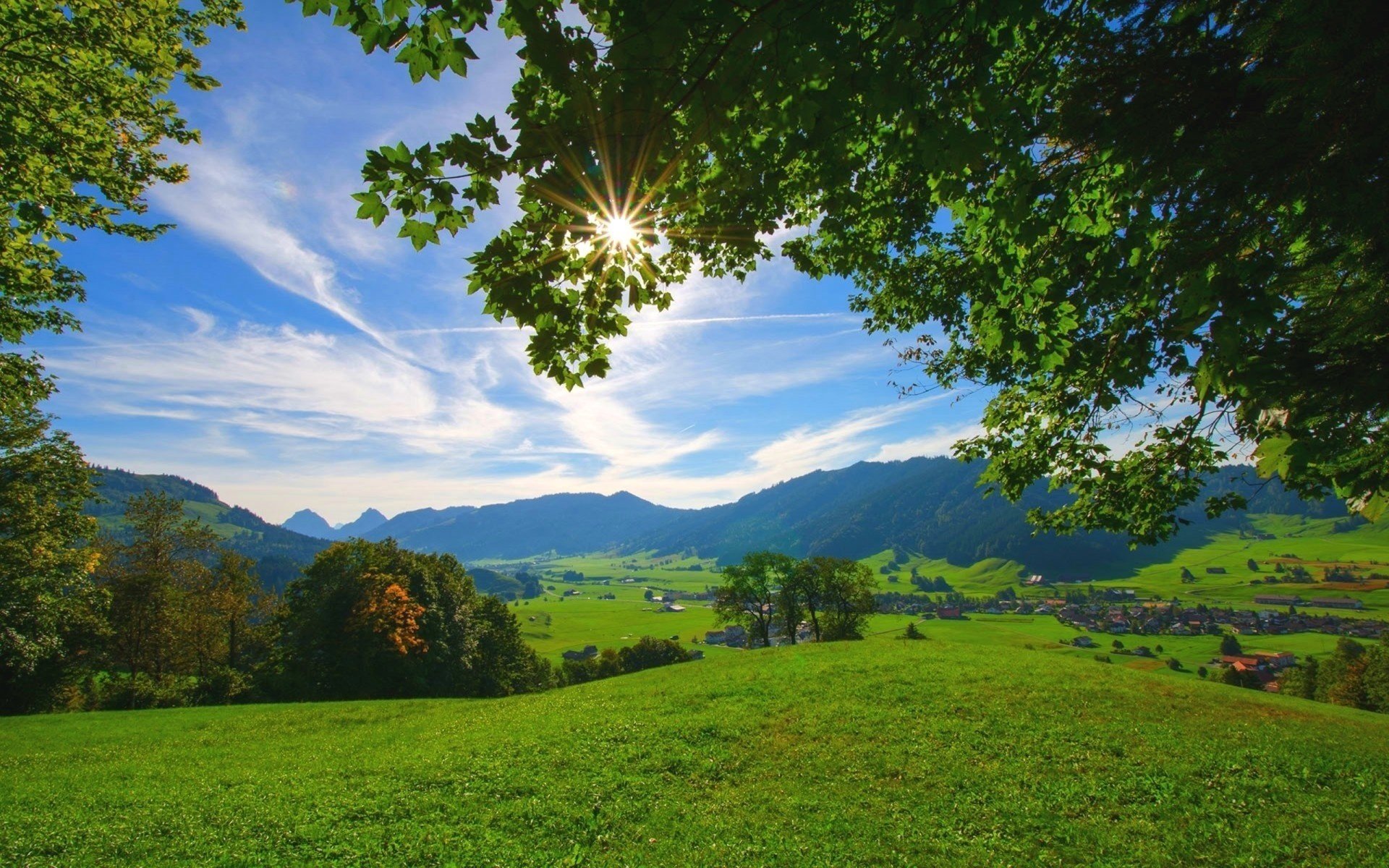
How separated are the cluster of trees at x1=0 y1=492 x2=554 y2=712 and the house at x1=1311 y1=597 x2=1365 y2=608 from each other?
740 feet

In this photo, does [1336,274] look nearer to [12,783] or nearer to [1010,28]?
[1010,28]

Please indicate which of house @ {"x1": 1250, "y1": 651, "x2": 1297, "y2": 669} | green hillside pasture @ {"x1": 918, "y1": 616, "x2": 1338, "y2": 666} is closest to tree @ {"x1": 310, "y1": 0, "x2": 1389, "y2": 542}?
green hillside pasture @ {"x1": 918, "y1": 616, "x2": 1338, "y2": 666}

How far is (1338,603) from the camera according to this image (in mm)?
151625

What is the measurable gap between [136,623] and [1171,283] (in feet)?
194

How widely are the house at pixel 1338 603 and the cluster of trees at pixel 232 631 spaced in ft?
740

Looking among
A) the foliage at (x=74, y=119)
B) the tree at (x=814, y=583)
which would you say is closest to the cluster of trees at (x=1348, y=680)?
the tree at (x=814, y=583)

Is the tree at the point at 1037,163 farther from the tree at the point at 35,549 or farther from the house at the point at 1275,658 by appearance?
the house at the point at 1275,658

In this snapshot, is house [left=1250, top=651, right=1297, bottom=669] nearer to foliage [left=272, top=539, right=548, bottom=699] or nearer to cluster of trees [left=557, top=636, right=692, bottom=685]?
cluster of trees [left=557, top=636, right=692, bottom=685]

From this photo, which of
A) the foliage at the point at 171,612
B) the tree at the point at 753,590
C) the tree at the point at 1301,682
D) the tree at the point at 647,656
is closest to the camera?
the foliage at the point at 171,612

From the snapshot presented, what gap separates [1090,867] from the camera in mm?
9141

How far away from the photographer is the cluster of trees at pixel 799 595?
60.6m

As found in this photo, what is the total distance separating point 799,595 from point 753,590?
17.7 ft

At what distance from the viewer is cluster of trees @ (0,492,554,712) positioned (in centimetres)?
3516

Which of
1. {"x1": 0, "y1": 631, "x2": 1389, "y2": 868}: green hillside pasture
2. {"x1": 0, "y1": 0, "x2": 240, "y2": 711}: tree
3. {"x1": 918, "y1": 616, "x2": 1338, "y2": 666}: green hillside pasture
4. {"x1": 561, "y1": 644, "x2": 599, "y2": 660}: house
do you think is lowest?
{"x1": 918, "y1": 616, "x2": 1338, "y2": 666}: green hillside pasture
